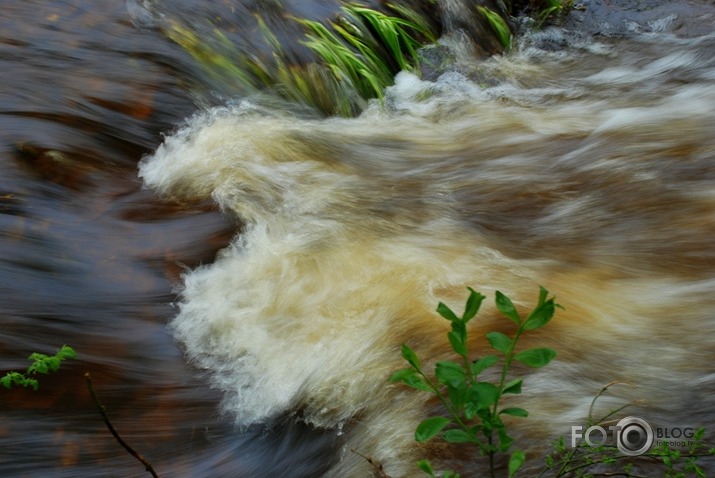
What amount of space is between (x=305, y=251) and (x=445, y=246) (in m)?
0.64

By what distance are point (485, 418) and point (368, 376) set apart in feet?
3.17

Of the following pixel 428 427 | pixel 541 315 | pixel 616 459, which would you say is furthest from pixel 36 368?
pixel 616 459

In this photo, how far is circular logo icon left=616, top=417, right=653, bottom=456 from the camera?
2289 millimetres

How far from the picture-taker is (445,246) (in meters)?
3.56

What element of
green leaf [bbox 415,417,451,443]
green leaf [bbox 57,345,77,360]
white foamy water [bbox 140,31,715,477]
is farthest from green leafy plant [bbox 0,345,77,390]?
green leaf [bbox 415,417,451,443]

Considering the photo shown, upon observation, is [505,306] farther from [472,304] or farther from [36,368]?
[36,368]

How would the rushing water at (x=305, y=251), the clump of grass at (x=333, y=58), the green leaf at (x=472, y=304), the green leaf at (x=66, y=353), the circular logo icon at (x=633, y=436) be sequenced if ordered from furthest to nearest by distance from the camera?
the clump of grass at (x=333, y=58) → the green leaf at (x=66, y=353) → the rushing water at (x=305, y=251) → the circular logo icon at (x=633, y=436) → the green leaf at (x=472, y=304)

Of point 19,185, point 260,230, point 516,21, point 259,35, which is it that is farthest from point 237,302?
point 516,21

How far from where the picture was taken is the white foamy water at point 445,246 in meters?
2.71

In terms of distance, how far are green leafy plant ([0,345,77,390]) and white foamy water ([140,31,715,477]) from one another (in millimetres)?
462

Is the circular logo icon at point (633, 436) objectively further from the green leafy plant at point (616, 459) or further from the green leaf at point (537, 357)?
the green leaf at point (537, 357)

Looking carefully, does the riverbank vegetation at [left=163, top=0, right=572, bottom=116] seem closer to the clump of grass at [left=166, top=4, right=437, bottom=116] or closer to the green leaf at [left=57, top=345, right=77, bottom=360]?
the clump of grass at [left=166, top=4, right=437, bottom=116]

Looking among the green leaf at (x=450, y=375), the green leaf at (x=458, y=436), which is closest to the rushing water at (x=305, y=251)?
the green leaf at (x=458, y=436)

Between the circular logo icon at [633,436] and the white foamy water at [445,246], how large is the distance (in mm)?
94
